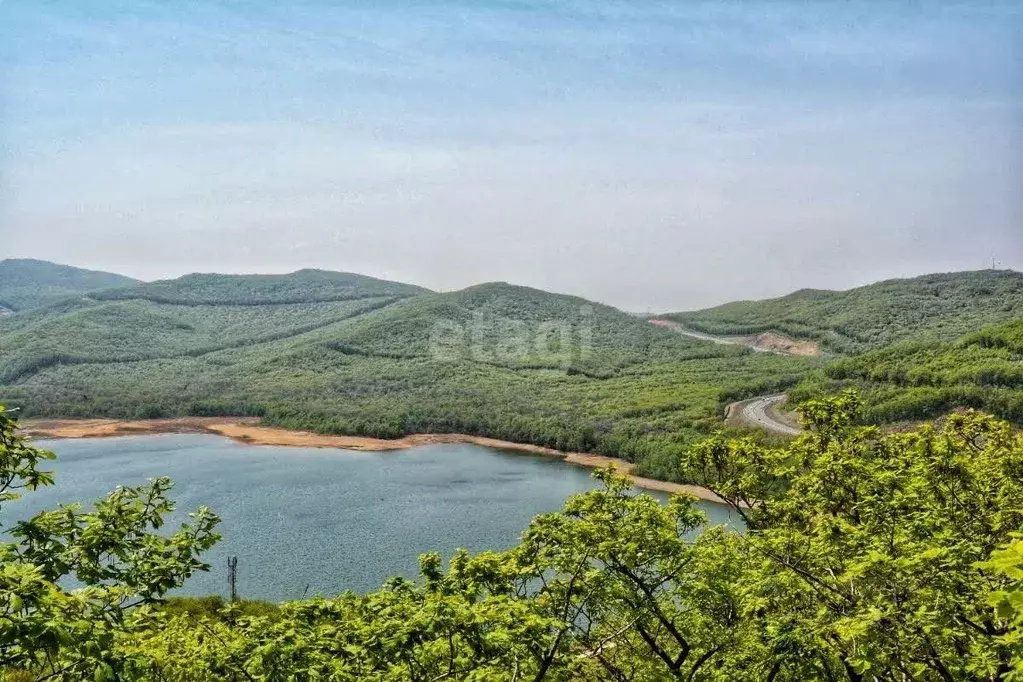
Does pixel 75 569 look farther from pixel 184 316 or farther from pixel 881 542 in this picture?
pixel 184 316

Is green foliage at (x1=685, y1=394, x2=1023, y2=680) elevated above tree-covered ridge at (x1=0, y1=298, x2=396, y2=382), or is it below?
below

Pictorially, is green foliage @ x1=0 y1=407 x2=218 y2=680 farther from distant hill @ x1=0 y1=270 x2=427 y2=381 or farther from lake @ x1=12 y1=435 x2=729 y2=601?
distant hill @ x1=0 y1=270 x2=427 y2=381

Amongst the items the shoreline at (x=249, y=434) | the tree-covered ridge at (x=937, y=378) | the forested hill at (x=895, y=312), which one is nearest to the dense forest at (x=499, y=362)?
the tree-covered ridge at (x=937, y=378)

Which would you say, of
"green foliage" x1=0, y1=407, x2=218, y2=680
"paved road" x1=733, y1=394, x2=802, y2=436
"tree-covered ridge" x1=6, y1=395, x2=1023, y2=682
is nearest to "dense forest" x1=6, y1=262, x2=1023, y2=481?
"paved road" x1=733, y1=394, x2=802, y2=436

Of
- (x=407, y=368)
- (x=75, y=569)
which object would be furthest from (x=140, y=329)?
(x=75, y=569)

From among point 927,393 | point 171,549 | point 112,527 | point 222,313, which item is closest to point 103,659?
point 112,527
